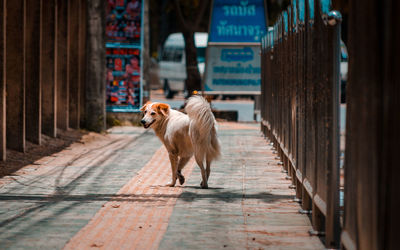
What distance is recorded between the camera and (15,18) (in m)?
13.1

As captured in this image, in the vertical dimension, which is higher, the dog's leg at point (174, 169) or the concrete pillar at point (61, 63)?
the concrete pillar at point (61, 63)

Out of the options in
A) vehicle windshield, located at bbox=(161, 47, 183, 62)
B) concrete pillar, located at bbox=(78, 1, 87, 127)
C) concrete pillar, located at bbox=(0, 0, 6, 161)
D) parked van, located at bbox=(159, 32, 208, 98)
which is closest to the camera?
concrete pillar, located at bbox=(0, 0, 6, 161)

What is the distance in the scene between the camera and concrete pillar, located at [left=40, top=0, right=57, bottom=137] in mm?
15891

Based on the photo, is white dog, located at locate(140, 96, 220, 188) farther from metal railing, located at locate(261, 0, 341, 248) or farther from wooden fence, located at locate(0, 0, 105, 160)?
wooden fence, located at locate(0, 0, 105, 160)

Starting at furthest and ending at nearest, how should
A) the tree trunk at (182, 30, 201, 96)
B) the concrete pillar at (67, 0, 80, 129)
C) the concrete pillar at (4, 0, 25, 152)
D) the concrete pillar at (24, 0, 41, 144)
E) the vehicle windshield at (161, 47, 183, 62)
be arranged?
the vehicle windshield at (161, 47, 183, 62)
the tree trunk at (182, 30, 201, 96)
the concrete pillar at (67, 0, 80, 129)
the concrete pillar at (24, 0, 41, 144)
the concrete pillar at (4, 0, 25, 152)

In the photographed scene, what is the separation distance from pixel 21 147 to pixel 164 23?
4583 centimetres

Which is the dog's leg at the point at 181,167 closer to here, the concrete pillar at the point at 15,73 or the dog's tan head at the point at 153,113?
the dog's tan head at the point at 153,113

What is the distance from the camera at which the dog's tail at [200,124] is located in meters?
9.67

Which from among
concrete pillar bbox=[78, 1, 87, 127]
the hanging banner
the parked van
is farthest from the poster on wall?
the parked van

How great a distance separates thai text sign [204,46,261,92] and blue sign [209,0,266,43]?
382 millimetres

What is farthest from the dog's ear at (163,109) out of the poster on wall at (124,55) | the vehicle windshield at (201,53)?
the vehicle windshield at (201,53)

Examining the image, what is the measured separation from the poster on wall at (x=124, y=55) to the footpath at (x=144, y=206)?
7044 mm

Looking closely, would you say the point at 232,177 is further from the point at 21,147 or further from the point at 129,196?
the point at 21,147

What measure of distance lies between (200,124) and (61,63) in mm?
8262
